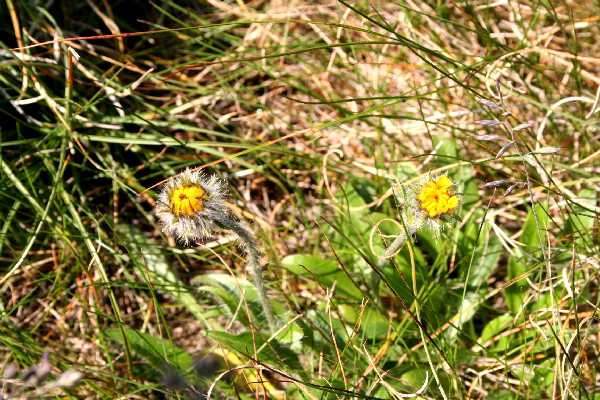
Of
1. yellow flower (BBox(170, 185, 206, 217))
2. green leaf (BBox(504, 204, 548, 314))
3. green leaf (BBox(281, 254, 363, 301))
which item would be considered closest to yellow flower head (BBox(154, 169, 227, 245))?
yellow flower (BBox(170, 185, 206, 217))

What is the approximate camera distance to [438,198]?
172 centimetres

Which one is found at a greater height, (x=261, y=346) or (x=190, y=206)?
(x=190, y=206)

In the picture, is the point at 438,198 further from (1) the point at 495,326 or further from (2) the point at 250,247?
(1) the point at 495,326

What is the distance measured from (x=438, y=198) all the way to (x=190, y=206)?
0.59m

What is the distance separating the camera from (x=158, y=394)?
2297 millimetres

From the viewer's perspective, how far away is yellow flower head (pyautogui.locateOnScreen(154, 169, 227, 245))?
1.71 m

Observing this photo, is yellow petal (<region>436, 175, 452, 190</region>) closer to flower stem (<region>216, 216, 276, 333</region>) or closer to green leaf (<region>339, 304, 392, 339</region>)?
flower stem (<region>216, 216, 276, 333</region>)

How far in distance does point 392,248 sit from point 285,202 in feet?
3.29

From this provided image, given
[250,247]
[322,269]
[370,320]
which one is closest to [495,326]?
[370,320]

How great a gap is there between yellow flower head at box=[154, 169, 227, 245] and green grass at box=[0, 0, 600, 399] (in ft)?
0.81

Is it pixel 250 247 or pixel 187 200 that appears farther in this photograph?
pixel 250 247

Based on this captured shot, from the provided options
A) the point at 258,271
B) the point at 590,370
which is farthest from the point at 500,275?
the point at 258,271

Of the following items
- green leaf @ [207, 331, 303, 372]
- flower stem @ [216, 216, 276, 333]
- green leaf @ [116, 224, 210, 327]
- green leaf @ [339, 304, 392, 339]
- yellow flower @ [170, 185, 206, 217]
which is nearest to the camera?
yellow flower @ [170, 185, 206, 217]

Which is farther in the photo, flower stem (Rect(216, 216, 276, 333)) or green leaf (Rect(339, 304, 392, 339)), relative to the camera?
green leaf (Rect(339, 304, 392, 339))
